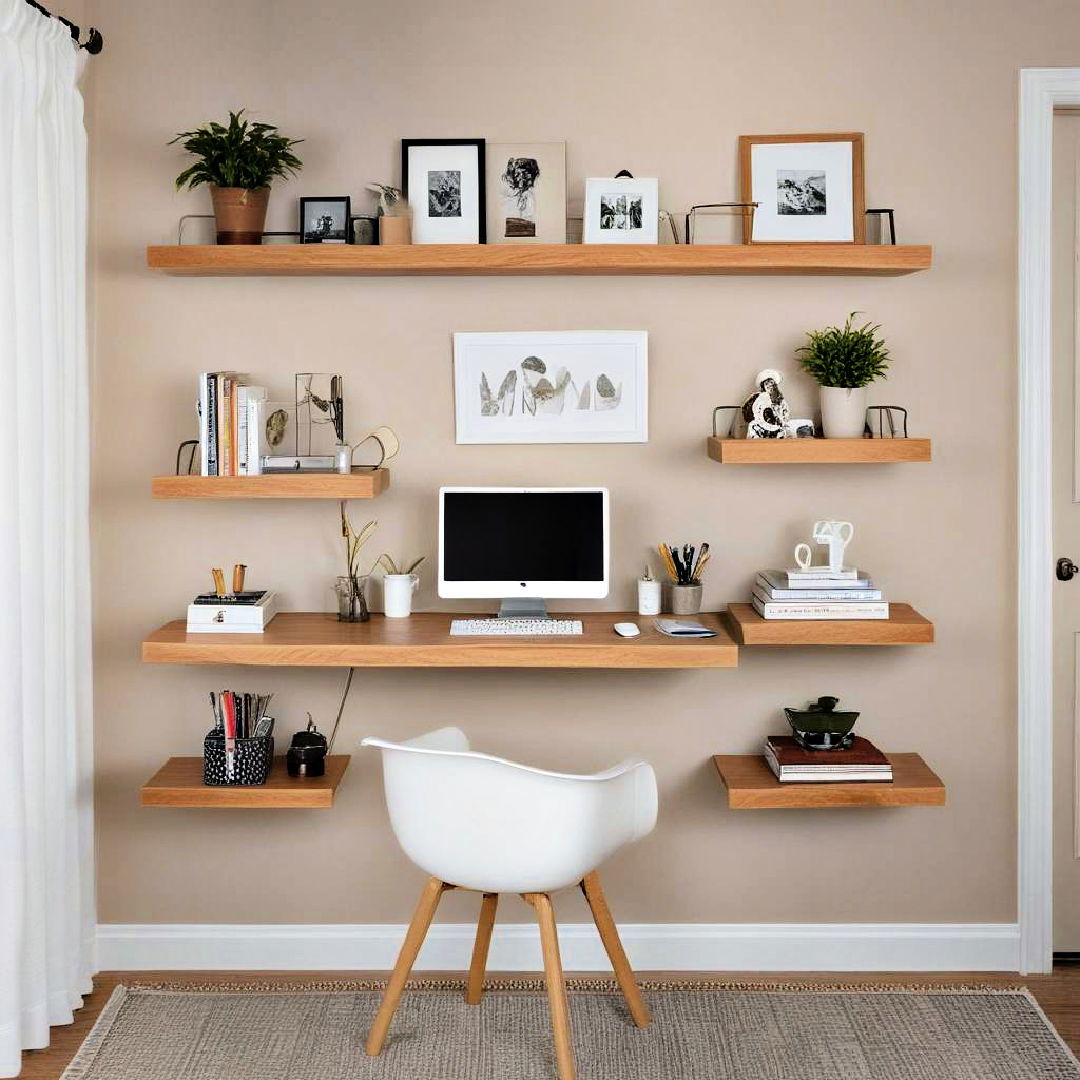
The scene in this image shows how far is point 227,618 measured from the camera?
294 cm

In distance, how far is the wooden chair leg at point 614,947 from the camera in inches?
108

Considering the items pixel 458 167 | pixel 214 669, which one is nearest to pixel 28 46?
pixel 458 167

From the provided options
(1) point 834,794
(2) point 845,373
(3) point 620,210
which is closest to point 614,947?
(1) point 834,794

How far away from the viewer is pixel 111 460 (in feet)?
10.3

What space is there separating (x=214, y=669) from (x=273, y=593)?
260 mm

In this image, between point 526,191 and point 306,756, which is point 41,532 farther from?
→ point 526,191

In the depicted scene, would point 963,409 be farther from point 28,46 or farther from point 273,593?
point 28,46

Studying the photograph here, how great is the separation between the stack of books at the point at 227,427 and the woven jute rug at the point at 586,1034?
1316mm

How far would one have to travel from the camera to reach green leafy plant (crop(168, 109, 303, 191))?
2885mm

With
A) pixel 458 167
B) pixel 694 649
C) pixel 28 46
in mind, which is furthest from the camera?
pixel 458 167

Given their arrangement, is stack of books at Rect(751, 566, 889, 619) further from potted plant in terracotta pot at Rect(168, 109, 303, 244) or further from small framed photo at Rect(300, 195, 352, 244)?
potted plant in terracotta pot at Rect(168, 109, 303, 244)

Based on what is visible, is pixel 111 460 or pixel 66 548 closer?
pixel 66 548

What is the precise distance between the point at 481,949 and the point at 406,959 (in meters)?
0.29

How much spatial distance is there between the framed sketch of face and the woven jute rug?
6.19ft
